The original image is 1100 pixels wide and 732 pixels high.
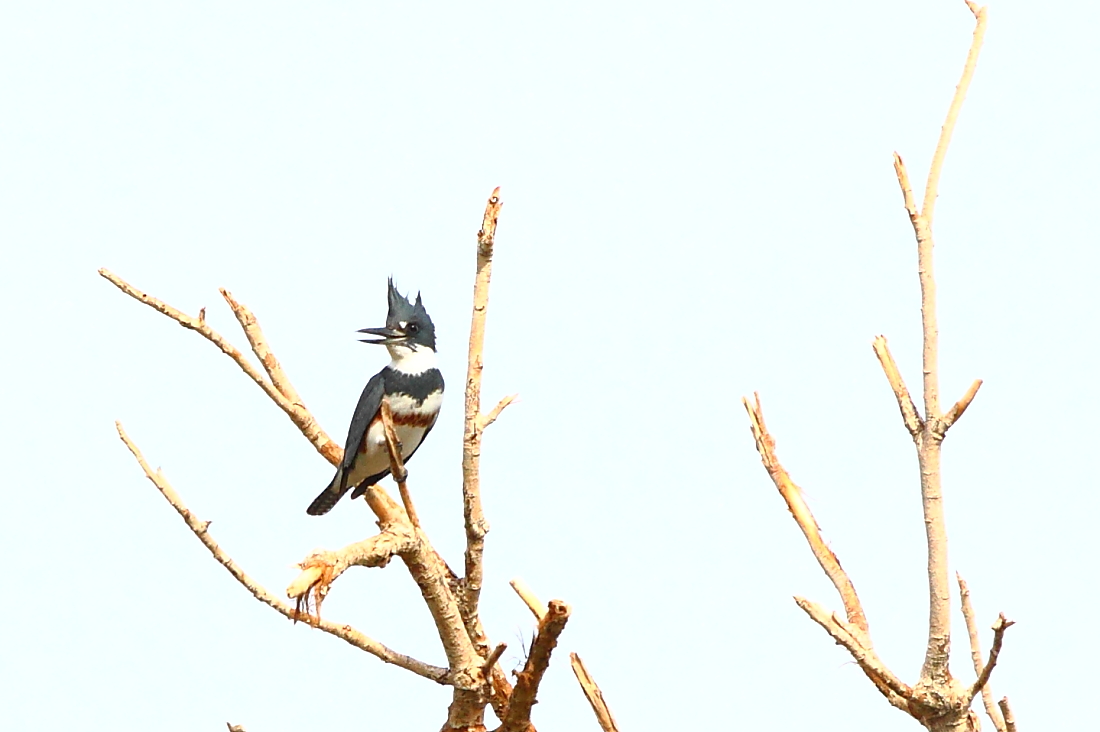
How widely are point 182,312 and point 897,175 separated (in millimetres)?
2861

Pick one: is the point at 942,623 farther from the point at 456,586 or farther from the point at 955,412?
the point at 456,586

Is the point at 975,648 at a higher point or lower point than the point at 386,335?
lower

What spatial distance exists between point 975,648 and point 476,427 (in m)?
1.89

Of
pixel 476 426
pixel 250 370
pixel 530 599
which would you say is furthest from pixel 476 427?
pixel 250 370

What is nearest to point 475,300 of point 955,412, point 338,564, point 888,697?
point 338,564

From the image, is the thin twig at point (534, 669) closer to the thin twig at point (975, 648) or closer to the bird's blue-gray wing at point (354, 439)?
the thin twig at point (975, 648)

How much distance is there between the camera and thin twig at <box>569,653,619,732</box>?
4.75 m

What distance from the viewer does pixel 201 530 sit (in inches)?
174

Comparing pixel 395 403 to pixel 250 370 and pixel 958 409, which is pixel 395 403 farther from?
pixel 958 409

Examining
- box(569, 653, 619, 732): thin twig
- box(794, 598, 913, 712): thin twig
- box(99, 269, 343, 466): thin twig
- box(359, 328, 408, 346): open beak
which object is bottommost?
box(569, 653, 619, 732): thin twig

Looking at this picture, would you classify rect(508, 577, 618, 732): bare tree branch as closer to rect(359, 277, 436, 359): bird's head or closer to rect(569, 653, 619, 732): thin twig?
rect(569, 653, 619, 732): thin twig

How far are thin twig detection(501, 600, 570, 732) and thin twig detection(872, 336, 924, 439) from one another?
1.25 meters

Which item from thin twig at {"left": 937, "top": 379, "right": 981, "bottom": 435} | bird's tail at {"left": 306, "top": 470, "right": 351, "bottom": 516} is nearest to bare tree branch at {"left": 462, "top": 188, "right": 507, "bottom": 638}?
thin twig at {"left": 937, "top": 379, "right": 981, "bottom": 435}

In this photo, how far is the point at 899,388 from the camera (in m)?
4.25
